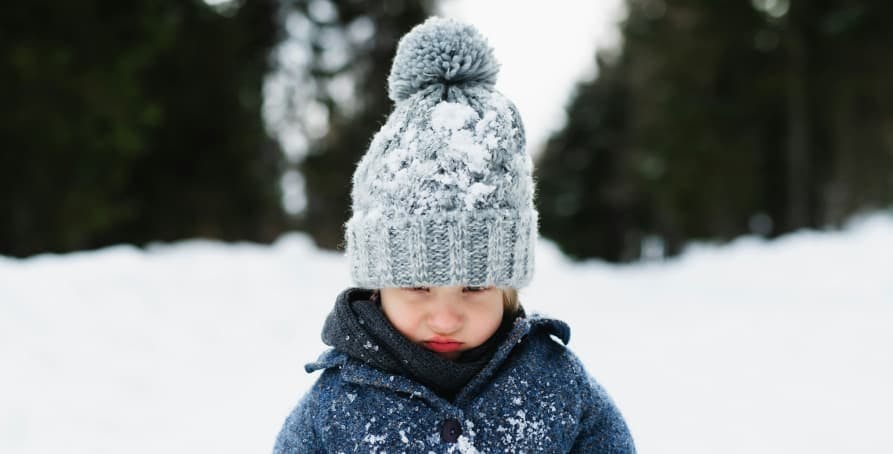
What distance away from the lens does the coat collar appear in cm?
191

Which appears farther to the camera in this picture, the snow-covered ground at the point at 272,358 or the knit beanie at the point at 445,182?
the snow-covered ground at the point at 272,358

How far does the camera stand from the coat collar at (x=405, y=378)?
1906 millimetres

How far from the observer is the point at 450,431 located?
1.89 m

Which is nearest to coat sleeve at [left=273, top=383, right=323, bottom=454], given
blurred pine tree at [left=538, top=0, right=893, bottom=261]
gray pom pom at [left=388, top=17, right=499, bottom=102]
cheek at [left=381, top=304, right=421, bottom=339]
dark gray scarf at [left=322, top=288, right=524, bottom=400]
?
dark gray scarf at [left=322, top=288, right=524, bottom=400]

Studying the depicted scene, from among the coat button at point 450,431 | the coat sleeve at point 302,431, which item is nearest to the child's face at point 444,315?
the coat button at point 450,431

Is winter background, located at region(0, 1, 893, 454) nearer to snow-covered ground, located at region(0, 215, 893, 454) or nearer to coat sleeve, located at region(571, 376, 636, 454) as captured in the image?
snow-covered ground, located at region(0, 215, 893, 454)

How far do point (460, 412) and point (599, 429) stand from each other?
441 millimetres

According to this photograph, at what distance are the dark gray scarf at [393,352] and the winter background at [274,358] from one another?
1.26m

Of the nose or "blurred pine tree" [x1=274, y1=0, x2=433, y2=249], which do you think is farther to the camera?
"blurred pine tree" [x1=274, y1=0, x2=433, y2=249]

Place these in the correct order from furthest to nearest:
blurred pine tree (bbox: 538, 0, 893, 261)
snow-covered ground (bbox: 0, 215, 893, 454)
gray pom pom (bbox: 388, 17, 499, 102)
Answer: blurred pine tree (bbox: 538, 0, 893, 261)
snow-covered ground (bbox: 0, 215, 893, 454)
gray pom pom (bbox: 388, 17, 499, 102)

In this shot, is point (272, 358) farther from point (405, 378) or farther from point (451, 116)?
point (451, 116)

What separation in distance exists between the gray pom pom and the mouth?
0.69m

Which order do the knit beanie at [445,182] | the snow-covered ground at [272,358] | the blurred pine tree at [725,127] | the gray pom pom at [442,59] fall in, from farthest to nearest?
the blurred pine tree at [725,127], the snow-covered ground at [272,358], the gray pom pom at [442,59], the knit beanie at [445,182]

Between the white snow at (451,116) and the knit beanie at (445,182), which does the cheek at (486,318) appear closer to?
the knit beanie at (445,182)
